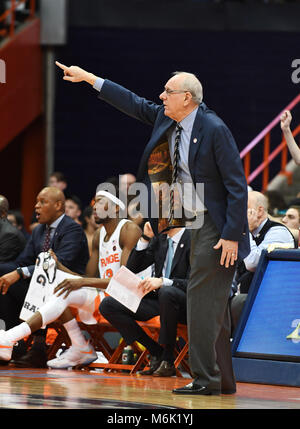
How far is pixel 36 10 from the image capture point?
14008 mm

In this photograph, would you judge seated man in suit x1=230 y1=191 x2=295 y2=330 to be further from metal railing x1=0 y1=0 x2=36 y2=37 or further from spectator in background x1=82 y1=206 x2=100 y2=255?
metal railing x1=0 y1=0 x2=36 y2=37

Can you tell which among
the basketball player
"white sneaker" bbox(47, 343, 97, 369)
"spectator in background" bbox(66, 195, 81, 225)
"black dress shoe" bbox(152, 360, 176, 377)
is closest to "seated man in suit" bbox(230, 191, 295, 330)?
"black dress shoe" bbox(152, 360, 176, 377)

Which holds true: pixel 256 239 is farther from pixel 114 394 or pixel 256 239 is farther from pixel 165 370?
pixel 114 394

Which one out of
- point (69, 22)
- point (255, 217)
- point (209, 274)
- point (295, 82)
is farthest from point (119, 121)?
point (209, 274)

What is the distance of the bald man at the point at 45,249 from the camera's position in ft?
26.7

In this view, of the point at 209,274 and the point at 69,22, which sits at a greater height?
the point at 69,22

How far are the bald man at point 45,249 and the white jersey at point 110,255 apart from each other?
0.22 m

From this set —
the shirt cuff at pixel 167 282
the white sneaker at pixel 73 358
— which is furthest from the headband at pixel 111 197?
the white sneaker at pixel 73 358

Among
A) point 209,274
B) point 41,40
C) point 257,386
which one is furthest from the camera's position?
point 41,40

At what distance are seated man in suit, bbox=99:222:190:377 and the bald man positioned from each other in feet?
2.65

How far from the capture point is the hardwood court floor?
4.81 meters

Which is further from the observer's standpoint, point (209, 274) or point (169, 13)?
point (169, 13)
